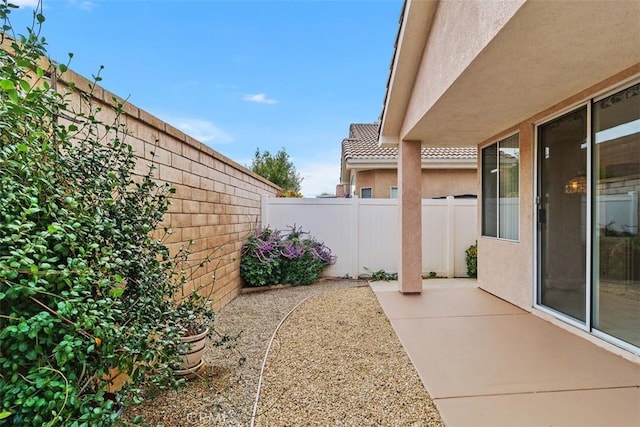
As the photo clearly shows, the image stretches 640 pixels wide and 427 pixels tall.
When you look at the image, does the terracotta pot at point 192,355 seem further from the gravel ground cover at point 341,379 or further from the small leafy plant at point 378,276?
the small leafy plant at point 378,276

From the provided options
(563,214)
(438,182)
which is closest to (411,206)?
(563,214)

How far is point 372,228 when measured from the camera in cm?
871

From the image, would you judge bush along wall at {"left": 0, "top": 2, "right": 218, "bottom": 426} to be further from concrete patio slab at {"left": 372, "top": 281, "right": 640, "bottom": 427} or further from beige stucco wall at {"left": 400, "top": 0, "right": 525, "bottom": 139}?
beige stucco wall at {"left": 400, "top": 0, "right": 525, "bottom": 139}

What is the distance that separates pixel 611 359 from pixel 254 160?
2140 cm

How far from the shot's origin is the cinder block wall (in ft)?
10.8

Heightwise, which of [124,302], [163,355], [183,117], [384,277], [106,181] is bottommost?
[384,277]

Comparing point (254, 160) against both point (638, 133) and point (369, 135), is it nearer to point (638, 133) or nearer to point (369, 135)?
point (369, 135)

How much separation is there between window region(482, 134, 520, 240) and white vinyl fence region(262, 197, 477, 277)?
207 centimetres

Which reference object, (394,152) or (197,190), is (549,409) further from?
(394,152)

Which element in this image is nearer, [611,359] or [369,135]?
[611,359]

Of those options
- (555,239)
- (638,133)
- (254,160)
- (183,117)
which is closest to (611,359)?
(555,239)

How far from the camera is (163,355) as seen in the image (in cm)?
233

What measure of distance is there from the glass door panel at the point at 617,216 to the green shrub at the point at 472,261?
4.66 m

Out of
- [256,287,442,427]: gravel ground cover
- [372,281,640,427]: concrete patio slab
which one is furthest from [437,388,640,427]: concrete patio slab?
[256,287,442,427]: gravel ground cover
